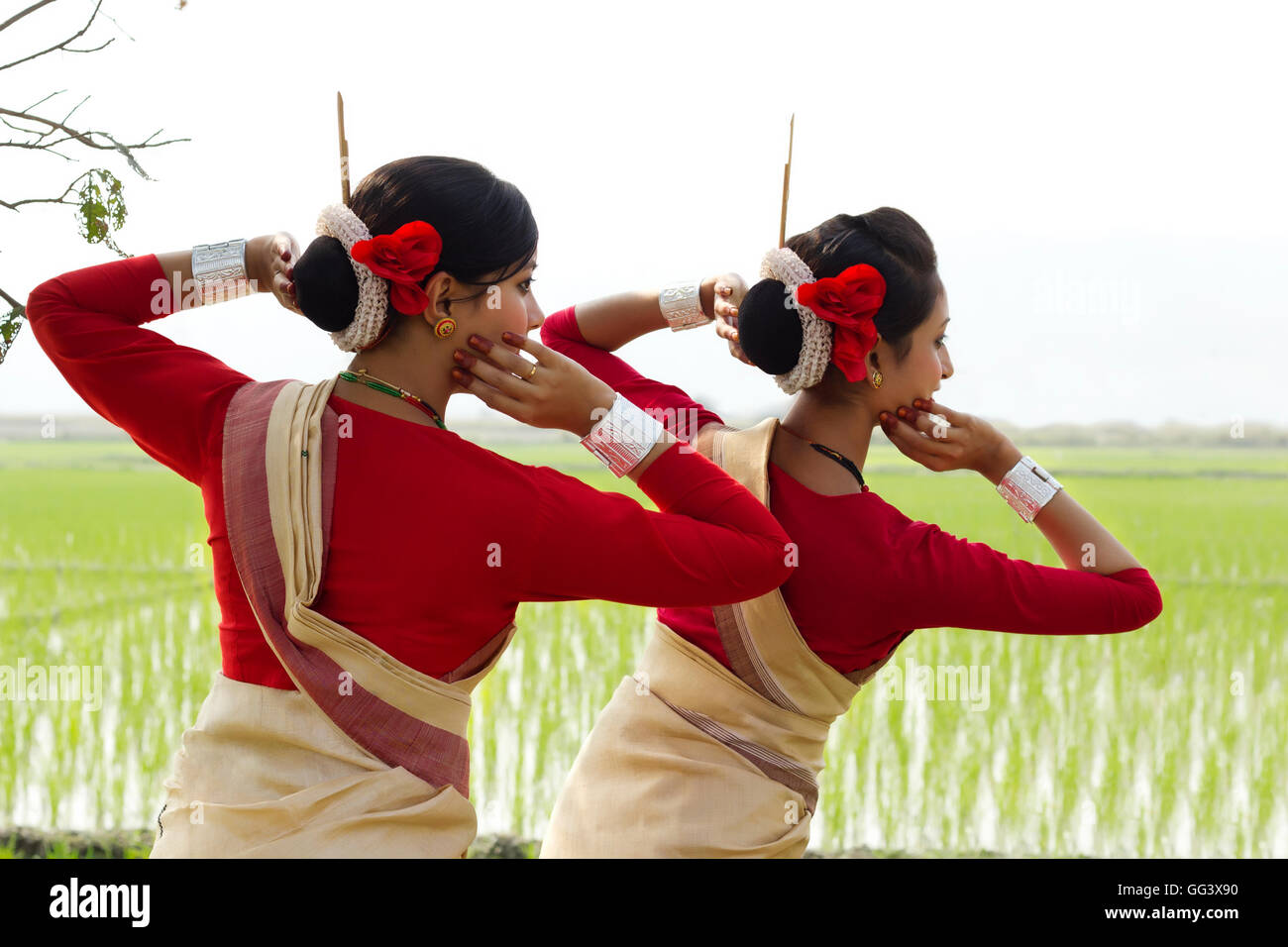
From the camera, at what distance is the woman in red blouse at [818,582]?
1767 mm

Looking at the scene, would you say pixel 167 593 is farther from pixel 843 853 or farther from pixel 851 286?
pixel 851 286

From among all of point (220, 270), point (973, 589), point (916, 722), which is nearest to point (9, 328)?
point (220, 270)

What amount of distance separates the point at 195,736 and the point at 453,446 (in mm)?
578

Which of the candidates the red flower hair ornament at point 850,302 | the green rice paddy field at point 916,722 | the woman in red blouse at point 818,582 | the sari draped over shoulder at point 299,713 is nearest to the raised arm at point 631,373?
the woman in red blouse at point 818,582

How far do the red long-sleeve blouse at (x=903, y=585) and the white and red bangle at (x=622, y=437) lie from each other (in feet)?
1.02

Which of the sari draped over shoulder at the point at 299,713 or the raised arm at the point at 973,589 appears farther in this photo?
the raised arm at the point at 973,589

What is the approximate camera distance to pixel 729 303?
2.13 m

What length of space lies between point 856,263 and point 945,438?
343 millimetres

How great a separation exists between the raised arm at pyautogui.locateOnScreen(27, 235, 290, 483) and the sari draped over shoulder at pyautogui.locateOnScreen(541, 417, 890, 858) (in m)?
0.86

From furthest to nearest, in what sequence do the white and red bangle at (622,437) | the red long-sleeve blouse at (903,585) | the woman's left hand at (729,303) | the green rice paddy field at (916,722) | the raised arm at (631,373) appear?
the green rice paddy field at (916,722) < the woman's left hand at (729,303) < the raised arm at (631,373) < the red long-sleeve blouse at (903,585) < the white and red bangle at (622,437)

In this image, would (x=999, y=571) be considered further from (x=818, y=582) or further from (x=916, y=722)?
(x=916, y=722)

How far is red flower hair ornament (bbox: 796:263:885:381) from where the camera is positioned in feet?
5.79

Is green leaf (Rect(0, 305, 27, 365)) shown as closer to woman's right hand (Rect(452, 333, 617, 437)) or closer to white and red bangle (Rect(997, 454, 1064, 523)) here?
woman's right hand (Rect(452, 333, 617, 437))

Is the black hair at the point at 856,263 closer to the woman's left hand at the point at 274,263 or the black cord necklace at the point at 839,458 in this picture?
the black cord necklace at the point at 839,458
